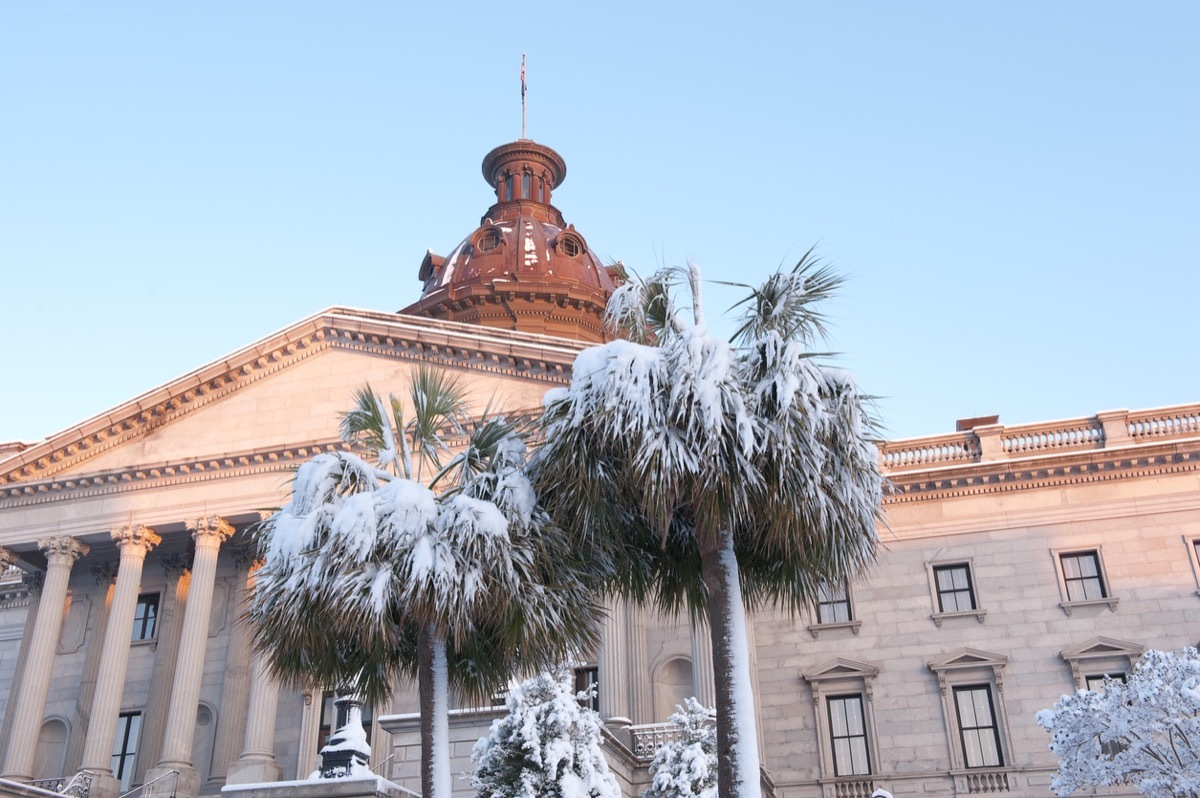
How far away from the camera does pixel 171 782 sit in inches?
1164

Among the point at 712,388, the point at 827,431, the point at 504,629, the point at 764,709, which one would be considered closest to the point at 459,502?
the point at 504,629

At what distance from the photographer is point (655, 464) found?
12070 mm

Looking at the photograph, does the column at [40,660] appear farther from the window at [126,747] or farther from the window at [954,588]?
the window at [954,588]

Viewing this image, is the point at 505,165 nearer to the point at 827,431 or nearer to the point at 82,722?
the point at 82,722

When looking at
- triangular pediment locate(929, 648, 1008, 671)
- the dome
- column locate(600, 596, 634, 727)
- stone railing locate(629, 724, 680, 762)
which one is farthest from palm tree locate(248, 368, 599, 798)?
the dome

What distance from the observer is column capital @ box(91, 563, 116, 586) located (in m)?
37.1

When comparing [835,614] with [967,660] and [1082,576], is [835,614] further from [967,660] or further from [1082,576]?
[1082,576]

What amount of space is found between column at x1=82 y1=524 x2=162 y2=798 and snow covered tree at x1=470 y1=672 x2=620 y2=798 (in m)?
17.1

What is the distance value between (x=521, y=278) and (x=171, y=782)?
83.8 feet

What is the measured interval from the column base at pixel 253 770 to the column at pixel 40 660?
5.78 meters

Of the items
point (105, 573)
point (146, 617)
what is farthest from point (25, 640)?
point (146, 617)

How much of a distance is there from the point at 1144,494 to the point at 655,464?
23378 millimetres

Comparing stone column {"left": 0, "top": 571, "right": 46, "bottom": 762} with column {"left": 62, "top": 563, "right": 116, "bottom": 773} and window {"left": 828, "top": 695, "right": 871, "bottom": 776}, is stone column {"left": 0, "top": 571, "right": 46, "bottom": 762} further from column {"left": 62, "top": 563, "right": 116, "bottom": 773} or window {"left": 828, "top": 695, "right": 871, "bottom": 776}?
window {"left": 828, "top": 695, "right": 871, "bottom": 776}

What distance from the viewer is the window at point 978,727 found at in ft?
95.3
